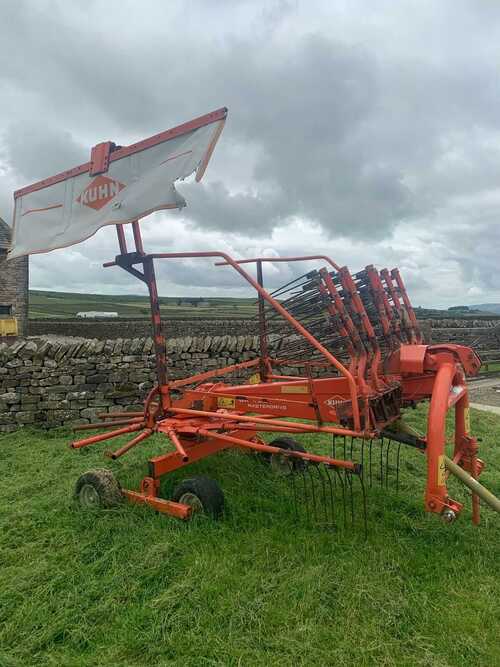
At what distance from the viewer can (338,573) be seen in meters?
3.29

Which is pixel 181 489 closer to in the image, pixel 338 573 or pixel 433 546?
pixel 338 573

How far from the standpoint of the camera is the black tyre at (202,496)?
4.03 metres

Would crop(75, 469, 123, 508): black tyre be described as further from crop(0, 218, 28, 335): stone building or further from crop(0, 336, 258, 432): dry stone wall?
crop(0, 218, 28, 335): stone building

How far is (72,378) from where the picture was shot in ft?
26.2

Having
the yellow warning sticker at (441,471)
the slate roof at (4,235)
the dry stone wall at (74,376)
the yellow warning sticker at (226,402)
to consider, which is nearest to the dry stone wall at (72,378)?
the dry stone wall at (74,376)

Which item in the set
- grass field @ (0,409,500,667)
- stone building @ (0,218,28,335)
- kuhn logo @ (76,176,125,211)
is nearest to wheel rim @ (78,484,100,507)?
grass field @ (0,409,500,667)

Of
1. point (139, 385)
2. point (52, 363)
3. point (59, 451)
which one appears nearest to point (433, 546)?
point (59, 451)

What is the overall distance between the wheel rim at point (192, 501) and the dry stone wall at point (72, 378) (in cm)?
434

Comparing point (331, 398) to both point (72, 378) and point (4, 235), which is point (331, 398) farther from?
point (4, 235)

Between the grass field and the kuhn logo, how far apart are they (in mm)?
2831

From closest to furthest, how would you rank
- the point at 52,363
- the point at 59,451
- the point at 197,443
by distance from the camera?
1. the point at 197,443
2. the point at 59,451
3. the point at 52,363

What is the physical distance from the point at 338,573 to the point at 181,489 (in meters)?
1.56

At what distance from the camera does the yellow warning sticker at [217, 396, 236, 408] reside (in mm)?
4520

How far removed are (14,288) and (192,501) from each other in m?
19.2
